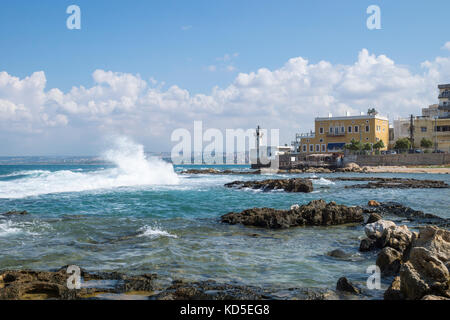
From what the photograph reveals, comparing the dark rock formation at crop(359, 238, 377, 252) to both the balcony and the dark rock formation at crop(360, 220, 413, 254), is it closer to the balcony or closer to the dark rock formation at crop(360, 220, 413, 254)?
the dark rock formation at crop(360, 220, 413, 254)

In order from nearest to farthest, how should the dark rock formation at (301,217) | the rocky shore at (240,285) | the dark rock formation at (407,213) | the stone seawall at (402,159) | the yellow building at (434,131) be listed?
the rocky shore at (240,285) < the dark rock formation at (301,217) < the dark rock formation at (407,213) < the stone seawall at (402,159) < the yellow building at (434,131)

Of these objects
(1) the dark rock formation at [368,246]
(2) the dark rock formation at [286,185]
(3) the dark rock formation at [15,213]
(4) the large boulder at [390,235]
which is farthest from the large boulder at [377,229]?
(2) the dark rock formation at [286,185]

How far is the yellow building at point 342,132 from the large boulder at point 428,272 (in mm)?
58325

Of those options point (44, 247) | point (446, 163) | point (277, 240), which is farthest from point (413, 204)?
point (446, 163)

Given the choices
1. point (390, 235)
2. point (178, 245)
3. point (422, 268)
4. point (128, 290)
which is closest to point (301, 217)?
point (390, 235)

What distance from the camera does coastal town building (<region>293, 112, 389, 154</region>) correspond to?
6216 centimetres

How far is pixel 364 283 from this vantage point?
277 inches

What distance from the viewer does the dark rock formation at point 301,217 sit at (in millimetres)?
13148

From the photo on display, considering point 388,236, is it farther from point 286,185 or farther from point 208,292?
point 286,185

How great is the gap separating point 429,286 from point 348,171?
165 feet

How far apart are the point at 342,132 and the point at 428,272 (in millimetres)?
61152

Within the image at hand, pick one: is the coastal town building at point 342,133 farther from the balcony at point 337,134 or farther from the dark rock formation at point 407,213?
the dark rock formation at point 407,213
